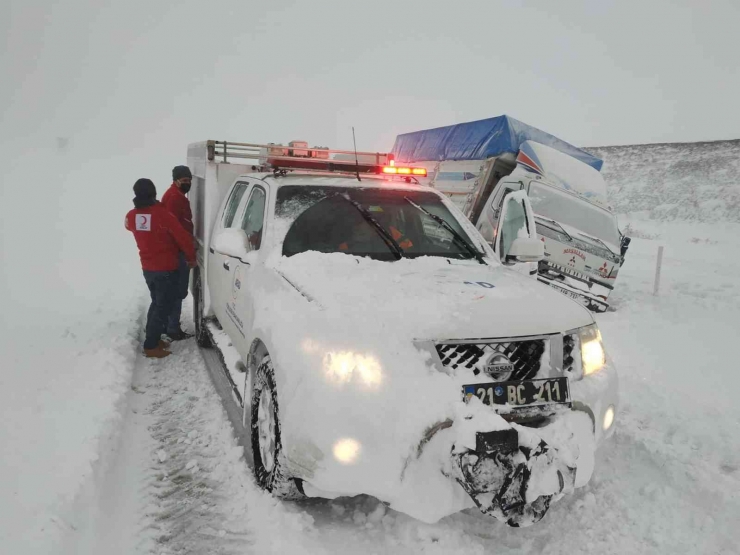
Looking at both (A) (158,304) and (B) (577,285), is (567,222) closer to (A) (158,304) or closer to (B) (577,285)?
(B) (577,285)

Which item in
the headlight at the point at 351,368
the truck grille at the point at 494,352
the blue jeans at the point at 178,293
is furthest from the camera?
the blue jeans at the point at 178,293

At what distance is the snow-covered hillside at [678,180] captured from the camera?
28.6 metres

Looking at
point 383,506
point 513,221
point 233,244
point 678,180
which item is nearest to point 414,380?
point 383,506

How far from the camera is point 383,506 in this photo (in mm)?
2893

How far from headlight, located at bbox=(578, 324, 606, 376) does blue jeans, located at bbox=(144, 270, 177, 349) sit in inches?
175

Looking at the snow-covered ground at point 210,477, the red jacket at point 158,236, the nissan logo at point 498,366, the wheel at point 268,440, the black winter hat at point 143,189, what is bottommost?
the snow-covered ground at point 210,477

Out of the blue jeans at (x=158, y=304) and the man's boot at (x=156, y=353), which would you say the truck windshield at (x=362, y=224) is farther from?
the man's boot at (x=156, y=353)

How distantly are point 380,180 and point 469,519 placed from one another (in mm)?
2793

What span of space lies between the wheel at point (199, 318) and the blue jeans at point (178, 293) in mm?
144

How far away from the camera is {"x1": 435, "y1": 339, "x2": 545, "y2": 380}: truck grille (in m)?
2.47

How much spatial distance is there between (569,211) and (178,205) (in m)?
6.82

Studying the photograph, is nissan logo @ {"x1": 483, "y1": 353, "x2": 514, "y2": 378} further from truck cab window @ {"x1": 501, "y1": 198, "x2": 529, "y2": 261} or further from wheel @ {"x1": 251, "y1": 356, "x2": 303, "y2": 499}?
truck cab window @ {"x1": 501, "y1": 198, "x2": 529, "y2": 261}

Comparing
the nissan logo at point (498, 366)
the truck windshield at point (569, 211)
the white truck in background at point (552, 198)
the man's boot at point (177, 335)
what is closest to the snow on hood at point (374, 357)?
the nissan logo at point (498, 366)

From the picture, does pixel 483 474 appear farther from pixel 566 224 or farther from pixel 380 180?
pixel 566 224
